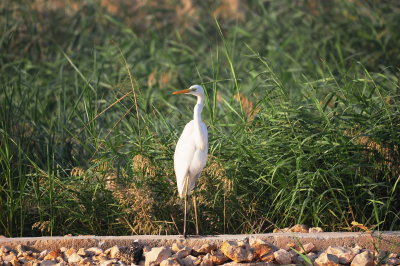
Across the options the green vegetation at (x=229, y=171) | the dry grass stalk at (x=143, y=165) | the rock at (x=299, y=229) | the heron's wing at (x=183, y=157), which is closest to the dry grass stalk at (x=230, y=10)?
the green vegetation at (x=229, y=171)

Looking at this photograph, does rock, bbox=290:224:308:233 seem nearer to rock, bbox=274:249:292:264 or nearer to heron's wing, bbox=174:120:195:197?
rock, bbox=274:249:292:264

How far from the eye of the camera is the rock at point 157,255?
3.73 meters

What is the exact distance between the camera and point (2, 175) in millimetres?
4535

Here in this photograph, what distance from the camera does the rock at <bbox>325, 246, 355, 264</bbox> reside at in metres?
3.73

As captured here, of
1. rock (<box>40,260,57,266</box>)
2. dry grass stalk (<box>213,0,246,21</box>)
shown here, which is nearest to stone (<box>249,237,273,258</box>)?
rock (<box>40,260,57,266</box>)

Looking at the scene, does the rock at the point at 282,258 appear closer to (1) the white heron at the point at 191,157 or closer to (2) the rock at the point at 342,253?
(2) the rock at the point at 342,253

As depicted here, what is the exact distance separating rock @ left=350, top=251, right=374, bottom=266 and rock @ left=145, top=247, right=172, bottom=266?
0.88 meters

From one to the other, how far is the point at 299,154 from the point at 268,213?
1.23 ft

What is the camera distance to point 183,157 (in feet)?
13.6

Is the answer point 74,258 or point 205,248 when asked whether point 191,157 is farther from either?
point 74,258

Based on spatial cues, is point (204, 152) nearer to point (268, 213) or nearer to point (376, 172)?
point (268, 213)

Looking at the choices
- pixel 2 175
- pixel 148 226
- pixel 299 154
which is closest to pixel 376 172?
pixel 299 154

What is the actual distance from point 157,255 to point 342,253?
88 centimetres

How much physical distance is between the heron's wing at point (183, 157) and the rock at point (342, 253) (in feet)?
2.77
